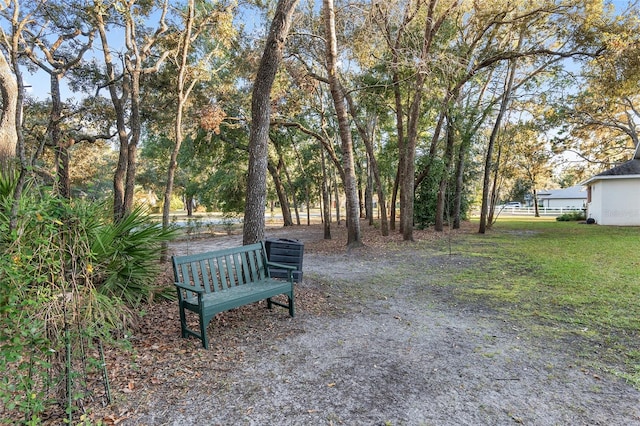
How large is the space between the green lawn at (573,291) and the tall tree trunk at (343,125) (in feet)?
10.5

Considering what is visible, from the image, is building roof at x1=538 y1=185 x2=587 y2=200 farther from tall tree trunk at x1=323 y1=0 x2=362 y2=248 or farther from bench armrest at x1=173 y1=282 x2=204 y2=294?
bench armrest at x1=173 y1=282 x2=204 y2=294

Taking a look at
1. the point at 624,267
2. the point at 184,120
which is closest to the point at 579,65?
the point at 624,267

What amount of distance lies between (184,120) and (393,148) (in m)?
9.15

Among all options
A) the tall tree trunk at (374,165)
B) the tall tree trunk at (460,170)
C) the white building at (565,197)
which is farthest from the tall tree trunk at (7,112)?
the white building at (565,197)

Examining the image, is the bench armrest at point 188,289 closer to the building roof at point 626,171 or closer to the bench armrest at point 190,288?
the bench armrest at point 190,288

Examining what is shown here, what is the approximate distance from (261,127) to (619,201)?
19.9 m

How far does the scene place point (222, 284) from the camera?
13.2 ft

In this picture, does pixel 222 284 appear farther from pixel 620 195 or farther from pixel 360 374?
pixel 620 195

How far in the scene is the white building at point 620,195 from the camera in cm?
1702

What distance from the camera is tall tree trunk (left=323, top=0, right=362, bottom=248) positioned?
8.27m

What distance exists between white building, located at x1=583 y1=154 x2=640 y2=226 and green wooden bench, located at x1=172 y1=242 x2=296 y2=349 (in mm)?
19797

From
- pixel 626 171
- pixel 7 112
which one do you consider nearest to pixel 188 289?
pixel 7 112

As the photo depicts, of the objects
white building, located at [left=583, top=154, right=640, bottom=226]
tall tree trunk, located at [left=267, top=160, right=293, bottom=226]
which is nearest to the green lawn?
white building, located at [left=583, top=154, right=640, bottom=226]

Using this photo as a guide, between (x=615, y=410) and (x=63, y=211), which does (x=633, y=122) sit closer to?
(x=615, y=410)
